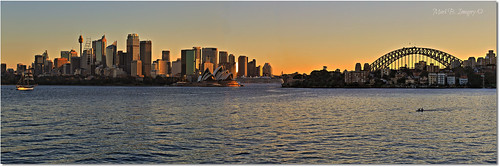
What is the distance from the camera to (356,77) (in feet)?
508

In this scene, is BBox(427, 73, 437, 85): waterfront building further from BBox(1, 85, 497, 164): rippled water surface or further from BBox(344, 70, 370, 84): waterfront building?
BBox(1, 85, 497, 164): rippled water surface

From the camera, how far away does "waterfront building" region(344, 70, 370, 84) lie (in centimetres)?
15162

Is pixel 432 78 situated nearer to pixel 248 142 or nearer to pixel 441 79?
pixel 441 79

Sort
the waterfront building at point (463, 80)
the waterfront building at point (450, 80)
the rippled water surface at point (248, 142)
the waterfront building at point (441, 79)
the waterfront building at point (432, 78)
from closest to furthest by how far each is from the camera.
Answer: the rippled water surface at point (248, 142) → the waterfront building at point (463, 80) → the waterfront building at point (450, 80) → the waterfront building at point (441, 79) → the waterfront building at point (432, 78)

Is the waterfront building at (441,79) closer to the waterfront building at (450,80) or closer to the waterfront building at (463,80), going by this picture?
the waterfront building at (450,80)

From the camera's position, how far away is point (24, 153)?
14.4 meters

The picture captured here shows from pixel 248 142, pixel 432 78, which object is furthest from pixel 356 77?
pixel 248 142

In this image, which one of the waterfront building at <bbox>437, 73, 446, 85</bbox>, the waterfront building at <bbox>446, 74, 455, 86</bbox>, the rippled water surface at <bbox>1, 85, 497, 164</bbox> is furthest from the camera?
the waterfront building at <bbox>437, 73, 446, 85</bbox>

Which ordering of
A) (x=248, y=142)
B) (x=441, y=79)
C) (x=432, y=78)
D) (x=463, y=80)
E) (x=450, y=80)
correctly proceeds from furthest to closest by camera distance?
(x=432, y=78) < (x=441, y=79) < (x=450, y=80) < (x=463, y=80) < (x=248, y=142)

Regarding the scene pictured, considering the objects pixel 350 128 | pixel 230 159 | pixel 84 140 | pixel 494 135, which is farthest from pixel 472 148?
pixel 84 140

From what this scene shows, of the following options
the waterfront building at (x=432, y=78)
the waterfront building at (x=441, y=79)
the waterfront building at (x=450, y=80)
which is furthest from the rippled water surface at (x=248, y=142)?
the waterfront building at (x=450, y=80)

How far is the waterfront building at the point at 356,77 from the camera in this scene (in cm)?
15162

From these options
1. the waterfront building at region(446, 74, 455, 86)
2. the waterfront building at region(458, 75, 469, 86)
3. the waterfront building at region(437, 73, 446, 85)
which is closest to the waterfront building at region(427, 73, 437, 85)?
the waterfront building at region(437, 73, 446, 85)

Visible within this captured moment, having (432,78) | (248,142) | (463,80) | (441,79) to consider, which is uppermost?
(432,78)
